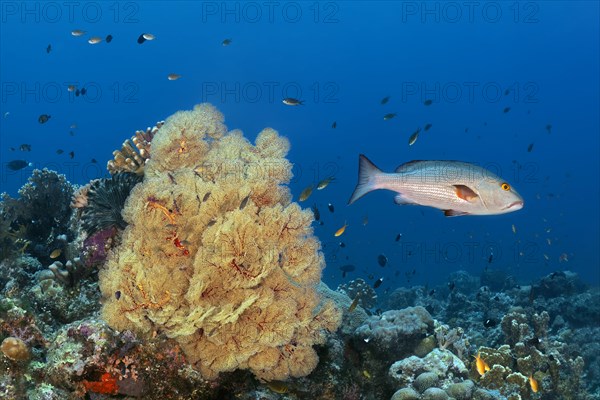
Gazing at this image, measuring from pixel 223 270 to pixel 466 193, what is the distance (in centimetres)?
232

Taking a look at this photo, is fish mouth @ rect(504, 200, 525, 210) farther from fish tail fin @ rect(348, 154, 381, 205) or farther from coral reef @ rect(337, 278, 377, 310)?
coral reef @ rect(337, 278, 377, 310)

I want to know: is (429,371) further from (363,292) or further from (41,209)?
(363,292)

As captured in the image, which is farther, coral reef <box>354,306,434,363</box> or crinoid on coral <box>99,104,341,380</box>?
coral reef <box>354,306,434,363</box>

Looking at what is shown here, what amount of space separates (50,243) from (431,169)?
6969mm

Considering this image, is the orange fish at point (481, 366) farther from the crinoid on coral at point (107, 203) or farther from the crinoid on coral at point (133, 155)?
the crinoid on coral at point (133, 155)

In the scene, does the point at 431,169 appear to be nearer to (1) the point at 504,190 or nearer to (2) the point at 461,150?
(1) the point at 504,190

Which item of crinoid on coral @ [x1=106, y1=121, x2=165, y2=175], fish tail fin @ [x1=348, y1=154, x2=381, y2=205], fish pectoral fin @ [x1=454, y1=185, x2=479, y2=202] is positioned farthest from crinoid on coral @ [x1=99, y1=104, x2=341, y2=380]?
crinoid on coral @ [x1=106, y1=121, x2=165, y2=175]

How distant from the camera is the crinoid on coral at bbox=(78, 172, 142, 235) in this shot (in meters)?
5.85

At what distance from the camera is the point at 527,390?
6957mm

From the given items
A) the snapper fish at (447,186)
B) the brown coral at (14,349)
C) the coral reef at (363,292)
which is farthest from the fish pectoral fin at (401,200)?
the coral reef at (363,292)

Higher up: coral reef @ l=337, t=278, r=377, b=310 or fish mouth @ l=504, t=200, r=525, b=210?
coral reef @ l=337, t=278, r=377, b=310

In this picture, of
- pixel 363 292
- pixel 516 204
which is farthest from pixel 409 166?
pixel 363 292

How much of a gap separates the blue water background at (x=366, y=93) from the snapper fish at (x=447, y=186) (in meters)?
81.8

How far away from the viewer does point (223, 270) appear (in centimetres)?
404
